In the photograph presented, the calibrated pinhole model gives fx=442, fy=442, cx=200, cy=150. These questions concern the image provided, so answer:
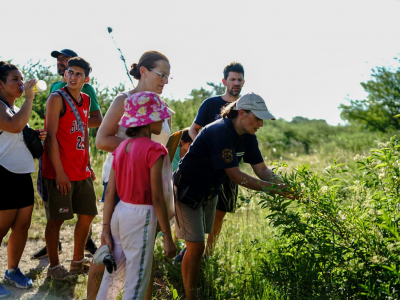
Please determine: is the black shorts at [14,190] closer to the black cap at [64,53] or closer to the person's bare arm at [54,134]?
the person's bare arm at [54,134]

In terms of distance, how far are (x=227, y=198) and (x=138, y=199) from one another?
2.05 m

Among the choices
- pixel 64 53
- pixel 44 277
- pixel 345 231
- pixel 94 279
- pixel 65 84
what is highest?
pixel 64 53

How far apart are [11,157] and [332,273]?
2.94 meters

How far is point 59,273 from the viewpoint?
174 inches

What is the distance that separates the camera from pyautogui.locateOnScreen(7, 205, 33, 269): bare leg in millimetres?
4164

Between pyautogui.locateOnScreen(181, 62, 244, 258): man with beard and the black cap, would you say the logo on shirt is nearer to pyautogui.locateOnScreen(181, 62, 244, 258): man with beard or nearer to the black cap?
pyautogui.locateOnScreen(181, 62, 244, 258): man with beard

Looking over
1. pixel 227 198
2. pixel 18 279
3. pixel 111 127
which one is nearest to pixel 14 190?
pixel 18 279

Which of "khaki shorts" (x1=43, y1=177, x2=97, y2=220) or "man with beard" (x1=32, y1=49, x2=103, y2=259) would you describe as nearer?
"khaki shorts" (x1=43, y1=177, x2=97, y2=220)

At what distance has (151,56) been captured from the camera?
364cm

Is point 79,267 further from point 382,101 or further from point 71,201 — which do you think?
point 382,101

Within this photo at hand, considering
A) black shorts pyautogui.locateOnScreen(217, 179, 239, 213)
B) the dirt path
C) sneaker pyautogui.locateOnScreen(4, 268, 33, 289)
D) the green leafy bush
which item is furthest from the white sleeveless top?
the green leafy bush

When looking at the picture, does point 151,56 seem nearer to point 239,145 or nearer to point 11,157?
point 239,145

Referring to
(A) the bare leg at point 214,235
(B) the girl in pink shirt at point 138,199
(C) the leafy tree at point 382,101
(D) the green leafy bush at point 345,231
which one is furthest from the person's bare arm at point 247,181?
(C) the leafy tree at point 382,101

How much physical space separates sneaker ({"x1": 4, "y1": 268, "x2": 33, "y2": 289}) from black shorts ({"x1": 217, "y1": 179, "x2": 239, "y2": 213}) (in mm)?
2059
